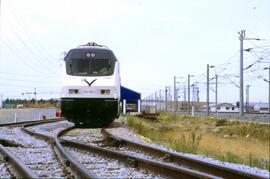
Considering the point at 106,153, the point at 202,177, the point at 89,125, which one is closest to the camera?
the point at 202,177

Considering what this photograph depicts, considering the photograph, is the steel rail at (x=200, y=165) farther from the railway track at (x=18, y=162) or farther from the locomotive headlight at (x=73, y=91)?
the locomotive headlight at (x=73, y=91)

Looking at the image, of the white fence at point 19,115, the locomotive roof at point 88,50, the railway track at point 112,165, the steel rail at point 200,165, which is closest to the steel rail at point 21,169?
the railway track at point 112,165

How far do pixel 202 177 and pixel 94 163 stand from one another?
3.75 m

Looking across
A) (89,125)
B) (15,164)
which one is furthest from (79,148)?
(89,125)

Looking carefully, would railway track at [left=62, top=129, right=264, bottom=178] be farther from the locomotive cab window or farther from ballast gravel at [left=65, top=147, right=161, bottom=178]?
the locomotive cab window

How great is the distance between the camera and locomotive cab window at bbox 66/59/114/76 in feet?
76.2

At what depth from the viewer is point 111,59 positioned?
23578mm

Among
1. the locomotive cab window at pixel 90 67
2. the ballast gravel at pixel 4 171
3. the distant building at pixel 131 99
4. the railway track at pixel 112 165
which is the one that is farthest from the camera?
the distant building at pixel 131 99

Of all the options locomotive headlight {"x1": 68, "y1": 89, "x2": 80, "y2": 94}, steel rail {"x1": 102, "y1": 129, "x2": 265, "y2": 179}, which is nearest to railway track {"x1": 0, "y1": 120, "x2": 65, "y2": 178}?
steel rail {"x1": 102, "y1": 129, "x2": 265, "y2": 179}

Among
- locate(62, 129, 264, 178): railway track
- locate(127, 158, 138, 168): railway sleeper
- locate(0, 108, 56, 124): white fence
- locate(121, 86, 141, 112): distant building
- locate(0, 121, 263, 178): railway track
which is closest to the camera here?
locate(62, 129, 264, 178): railway track

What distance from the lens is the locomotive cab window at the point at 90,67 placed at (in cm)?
2323

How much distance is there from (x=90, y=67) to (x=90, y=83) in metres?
0.96

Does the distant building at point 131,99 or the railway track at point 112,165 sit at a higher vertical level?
the distant building at point 131,99

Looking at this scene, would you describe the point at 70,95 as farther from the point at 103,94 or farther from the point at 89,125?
the point at 89,125
